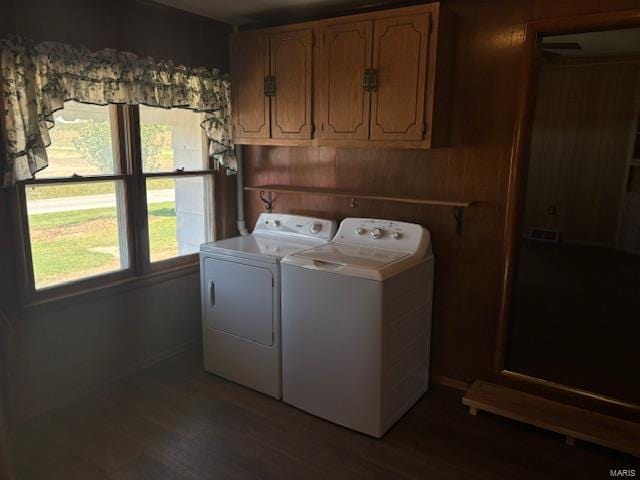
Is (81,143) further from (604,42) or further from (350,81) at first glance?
(604,42)

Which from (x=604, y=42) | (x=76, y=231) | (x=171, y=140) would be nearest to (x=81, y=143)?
(x=76, y=231)

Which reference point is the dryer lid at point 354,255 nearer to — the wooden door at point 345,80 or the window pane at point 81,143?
the wooden door at point 345,80

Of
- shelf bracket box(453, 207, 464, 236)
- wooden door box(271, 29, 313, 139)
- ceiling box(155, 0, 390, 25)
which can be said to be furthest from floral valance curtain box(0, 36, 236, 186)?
shelf bracket box(453, 207, 464, 236)

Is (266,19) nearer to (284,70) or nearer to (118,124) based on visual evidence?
(284,70)

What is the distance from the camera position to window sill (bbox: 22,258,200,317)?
2.61 meters

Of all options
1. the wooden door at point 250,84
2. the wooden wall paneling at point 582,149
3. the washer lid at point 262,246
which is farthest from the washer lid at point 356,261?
the wooden wall paneling at point 582,149

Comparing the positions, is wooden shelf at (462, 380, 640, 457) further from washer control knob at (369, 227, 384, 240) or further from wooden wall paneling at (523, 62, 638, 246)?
wooden wall paneling at (523, 62, 638, 246)

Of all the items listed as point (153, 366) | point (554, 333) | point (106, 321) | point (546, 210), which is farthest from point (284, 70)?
point (546, 210)

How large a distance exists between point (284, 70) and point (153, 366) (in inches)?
85.2

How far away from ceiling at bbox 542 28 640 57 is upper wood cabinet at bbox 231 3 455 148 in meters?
2.22

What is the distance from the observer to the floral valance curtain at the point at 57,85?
2.33 metres

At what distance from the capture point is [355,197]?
3.05 meters

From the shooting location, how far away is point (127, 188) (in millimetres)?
3000

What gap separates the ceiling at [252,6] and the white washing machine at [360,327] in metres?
1.37
